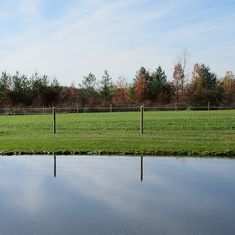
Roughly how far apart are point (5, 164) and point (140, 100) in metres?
67.1

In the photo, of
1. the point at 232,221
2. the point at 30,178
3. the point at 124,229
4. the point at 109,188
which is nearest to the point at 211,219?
the point at 232,221

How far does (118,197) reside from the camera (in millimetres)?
10195

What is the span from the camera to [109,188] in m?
11.3

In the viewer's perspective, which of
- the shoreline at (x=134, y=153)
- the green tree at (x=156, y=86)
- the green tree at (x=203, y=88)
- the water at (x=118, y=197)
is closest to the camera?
the water at (x=118, y=197)

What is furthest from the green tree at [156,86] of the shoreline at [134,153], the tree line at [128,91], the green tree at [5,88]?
the shoreline at [134,153]

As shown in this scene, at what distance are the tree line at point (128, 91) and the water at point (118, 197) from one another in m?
64.3

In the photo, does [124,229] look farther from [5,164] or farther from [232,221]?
[5,164]

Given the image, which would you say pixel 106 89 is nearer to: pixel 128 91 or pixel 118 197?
pixel 128 91

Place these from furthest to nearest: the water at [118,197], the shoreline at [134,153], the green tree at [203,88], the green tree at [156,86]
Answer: the green tree at [156,86], the green tree at [203,88], the shoreline at [134,153], the water at [118,197]

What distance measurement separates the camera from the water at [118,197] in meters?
8.01

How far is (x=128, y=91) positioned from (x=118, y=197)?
74456 millimetres

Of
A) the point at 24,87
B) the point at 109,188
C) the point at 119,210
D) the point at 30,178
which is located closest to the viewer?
the point at 119,210

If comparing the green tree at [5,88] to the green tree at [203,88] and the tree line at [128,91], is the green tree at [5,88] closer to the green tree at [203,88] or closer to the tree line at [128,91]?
the tree line at [128,91]

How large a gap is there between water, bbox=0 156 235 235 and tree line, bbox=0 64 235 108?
6432 centimetres
